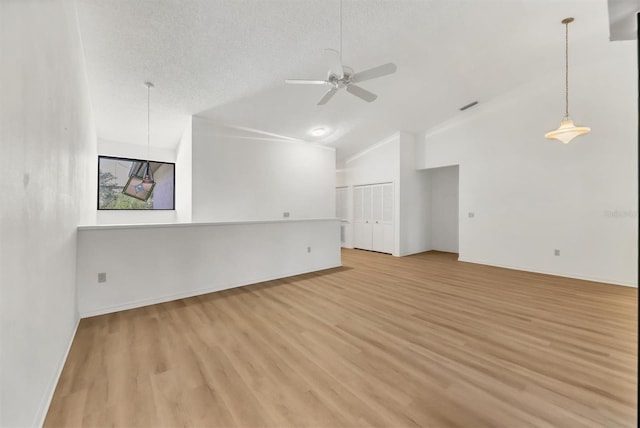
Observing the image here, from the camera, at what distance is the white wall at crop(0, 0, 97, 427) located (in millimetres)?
1034

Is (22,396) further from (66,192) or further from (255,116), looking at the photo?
(255,116)

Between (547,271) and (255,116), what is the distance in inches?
252

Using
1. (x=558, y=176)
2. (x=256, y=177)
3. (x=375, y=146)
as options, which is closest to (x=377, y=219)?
(x=375, y=146)

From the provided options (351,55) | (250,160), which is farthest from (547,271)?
(250,160)

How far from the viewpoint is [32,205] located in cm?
133

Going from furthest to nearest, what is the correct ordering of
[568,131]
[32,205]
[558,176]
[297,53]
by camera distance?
[558,176], [568,131], [297,53], [32,205]

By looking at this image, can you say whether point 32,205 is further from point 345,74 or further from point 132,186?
point 132,186

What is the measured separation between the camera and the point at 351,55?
3.69 meters

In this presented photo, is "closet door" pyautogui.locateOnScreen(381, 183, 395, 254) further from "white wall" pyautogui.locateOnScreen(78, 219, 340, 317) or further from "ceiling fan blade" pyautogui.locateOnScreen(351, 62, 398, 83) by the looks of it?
"ceiling fan blade" pyautogui.locateOnScreen(351, 62, 398, 83)

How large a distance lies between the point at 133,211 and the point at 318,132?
4.92 metres

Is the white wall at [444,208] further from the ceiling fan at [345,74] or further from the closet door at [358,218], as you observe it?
the ceiling fan at [345,74]

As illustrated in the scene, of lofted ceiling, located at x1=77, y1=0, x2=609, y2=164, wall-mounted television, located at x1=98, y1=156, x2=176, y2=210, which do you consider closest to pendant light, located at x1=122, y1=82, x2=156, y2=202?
wall-mounted television, located at x1=98, y1=156, x2=176, y2=210

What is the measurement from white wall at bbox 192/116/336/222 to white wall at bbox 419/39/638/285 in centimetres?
355

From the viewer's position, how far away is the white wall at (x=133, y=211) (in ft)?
19.9
